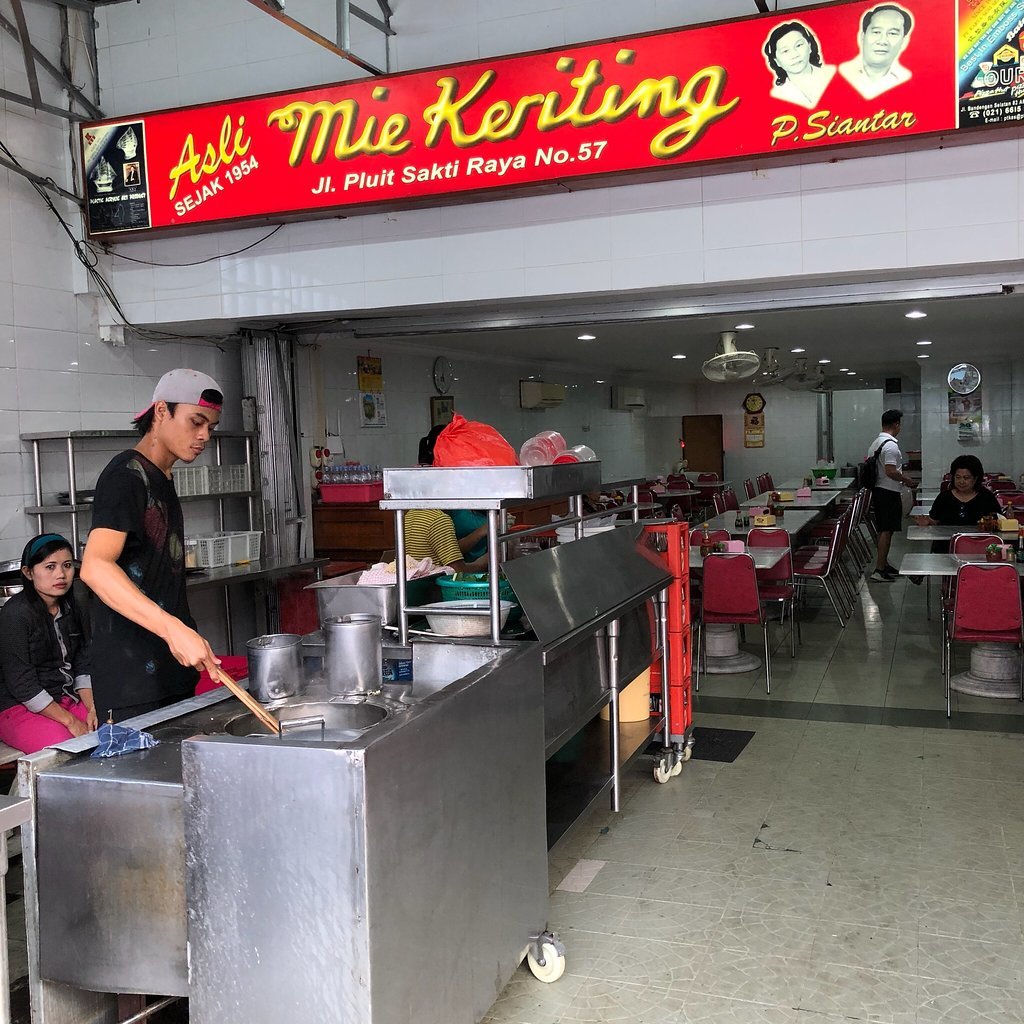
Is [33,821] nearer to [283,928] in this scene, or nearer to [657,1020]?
[283,928]

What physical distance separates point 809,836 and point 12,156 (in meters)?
5.08

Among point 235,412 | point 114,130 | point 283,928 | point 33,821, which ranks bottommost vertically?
point 283,928

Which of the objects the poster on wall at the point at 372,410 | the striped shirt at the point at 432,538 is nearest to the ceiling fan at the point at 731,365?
the poster on wall at the point at 372,410

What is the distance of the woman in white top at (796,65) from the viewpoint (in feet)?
13.9

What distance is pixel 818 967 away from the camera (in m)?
2.76

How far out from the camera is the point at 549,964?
2703 mm

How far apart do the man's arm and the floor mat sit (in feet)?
9.46

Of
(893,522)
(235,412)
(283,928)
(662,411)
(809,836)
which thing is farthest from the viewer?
(662,411)

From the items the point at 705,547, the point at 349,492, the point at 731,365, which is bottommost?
the point at 705,547

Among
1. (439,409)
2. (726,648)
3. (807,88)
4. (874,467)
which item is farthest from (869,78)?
(874,467)

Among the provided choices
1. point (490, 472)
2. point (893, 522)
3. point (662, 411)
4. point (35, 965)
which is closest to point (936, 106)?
point (490, 472)

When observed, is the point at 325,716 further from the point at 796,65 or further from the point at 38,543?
the point at 796,65

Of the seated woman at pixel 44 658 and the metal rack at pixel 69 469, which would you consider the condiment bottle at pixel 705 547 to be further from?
the seated woman at pixel 44 658

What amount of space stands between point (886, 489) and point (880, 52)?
6.28 m
